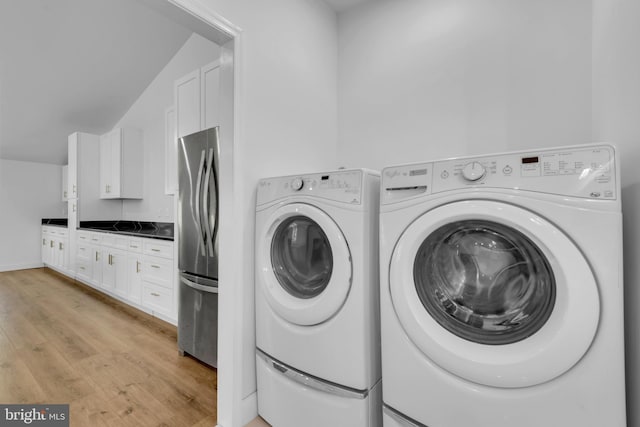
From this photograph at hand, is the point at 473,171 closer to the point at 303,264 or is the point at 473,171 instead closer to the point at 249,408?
the point at 303,264

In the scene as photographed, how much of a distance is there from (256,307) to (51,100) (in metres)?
4.74

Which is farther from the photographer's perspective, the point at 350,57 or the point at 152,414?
the point at 350,57

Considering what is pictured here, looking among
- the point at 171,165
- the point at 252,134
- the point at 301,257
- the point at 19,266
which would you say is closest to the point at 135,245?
the point at 171,165

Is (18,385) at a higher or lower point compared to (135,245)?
lower

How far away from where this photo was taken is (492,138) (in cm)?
180

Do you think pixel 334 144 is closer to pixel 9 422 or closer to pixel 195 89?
pixel 195 89

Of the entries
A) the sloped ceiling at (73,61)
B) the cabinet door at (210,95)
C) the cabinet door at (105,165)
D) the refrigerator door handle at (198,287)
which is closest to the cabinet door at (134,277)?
the refrigerator door handle at (198,287)

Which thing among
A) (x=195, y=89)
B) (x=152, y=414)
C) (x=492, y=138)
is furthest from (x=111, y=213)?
(x=492, y=138)

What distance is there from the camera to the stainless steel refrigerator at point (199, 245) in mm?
1993

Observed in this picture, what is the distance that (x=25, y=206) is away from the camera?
5.44 metres

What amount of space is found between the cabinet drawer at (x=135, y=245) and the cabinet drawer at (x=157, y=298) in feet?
1.11

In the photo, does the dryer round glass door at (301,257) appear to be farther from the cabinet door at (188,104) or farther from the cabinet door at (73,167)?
the cabinet door at (73,167)

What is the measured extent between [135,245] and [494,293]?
3.29m

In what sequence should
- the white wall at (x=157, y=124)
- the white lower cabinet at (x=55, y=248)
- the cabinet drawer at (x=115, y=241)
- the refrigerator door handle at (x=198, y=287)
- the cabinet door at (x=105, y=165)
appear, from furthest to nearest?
the white lower cabinet at (x=55, y=248) → the cabinet door at (x=105, y=165) → the white wall at (x=157, y=124) → the cabinet drawer at (x=115, y=241) → the refrigerator door handle at (x=198, y=287)
